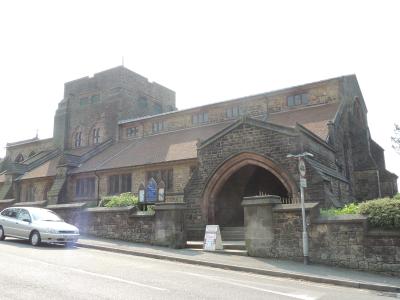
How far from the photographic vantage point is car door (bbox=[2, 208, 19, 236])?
1702 cm

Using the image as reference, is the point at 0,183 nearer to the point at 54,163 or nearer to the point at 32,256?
the point at 54,163

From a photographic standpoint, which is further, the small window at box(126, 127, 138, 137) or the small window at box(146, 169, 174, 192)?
the small window at box(126, 127, 138, 137)

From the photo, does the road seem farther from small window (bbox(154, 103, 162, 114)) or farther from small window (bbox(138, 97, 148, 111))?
small window (bbox(154, 103, 162, 114))

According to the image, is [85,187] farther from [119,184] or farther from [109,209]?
[109,209]

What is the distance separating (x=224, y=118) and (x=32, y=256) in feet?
63.0

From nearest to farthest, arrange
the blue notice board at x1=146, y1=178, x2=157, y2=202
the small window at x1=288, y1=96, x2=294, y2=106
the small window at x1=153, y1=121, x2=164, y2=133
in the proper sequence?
the blue notice board at x1=146, y1=178, x2=157, y2=202
the small window at x1=288, y1=96, x2=294, y2=106
the small window at x1=153, y1=121, x2=164, y2=133

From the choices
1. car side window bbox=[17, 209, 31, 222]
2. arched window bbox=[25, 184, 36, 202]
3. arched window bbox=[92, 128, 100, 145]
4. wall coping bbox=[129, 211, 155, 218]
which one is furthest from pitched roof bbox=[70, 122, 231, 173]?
car side window bbox=[17, 209, 31, 222]

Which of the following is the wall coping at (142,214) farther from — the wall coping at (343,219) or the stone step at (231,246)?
the wall coping at (343,219)

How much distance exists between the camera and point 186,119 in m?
31.8

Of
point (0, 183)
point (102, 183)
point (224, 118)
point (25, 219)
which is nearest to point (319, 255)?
point (25, 219)

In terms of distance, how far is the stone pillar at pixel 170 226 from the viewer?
16.5 meters

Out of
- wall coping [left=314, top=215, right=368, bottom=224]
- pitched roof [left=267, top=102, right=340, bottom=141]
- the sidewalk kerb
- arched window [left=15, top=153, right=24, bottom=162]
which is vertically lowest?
the sidewalk kerb

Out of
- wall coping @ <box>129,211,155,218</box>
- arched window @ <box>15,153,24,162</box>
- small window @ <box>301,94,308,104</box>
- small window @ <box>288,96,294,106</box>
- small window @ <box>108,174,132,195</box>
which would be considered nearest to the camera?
wall coping @ <box>129,211,155,218</box>

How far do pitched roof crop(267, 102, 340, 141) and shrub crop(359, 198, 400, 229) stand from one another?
9.02 metres
